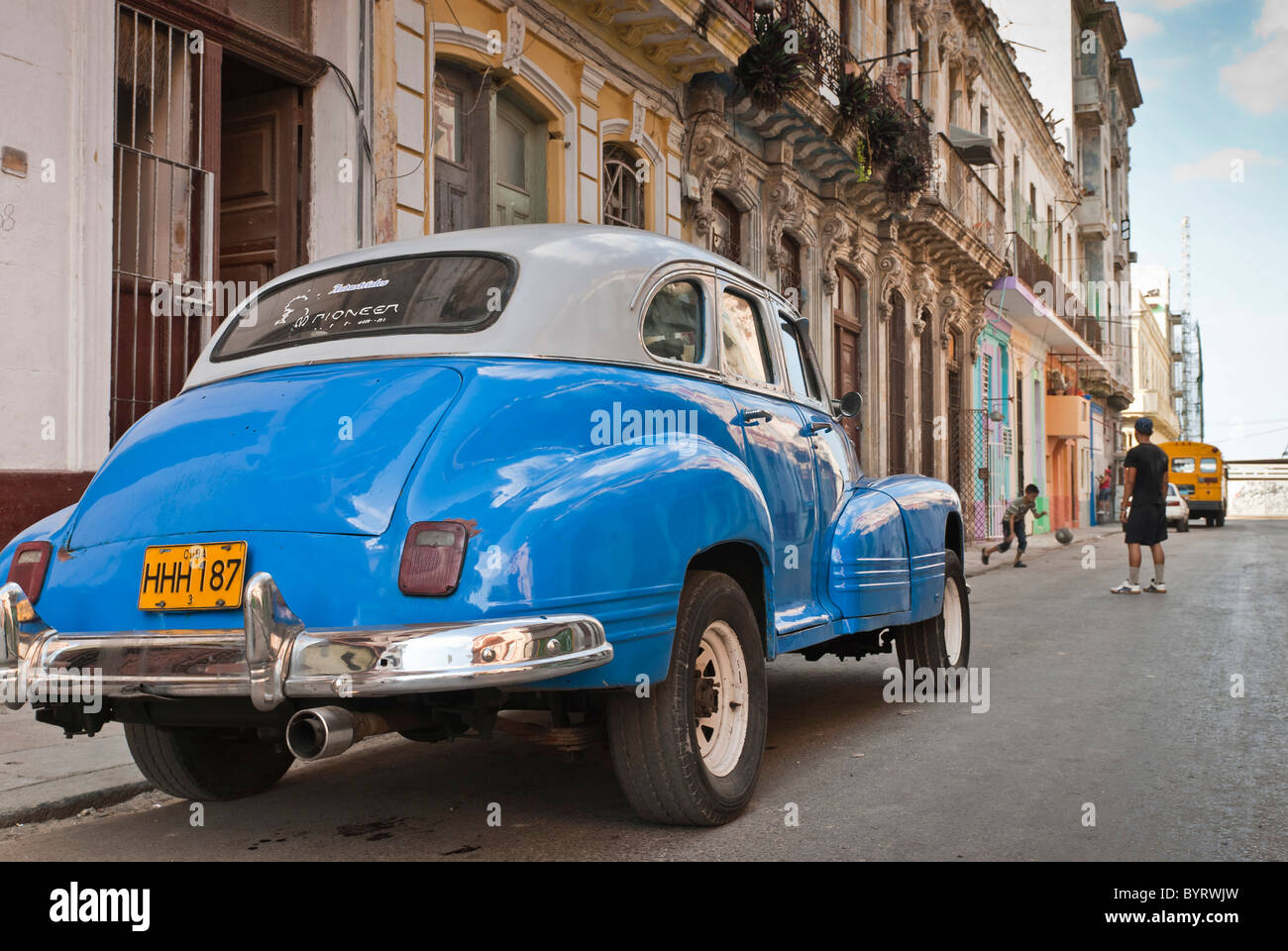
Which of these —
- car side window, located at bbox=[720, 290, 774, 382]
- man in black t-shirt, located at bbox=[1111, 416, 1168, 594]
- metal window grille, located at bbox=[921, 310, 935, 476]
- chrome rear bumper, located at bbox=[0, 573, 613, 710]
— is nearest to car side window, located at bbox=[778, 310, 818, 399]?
car side window, located at bbox=[720, 290, 774, 382]

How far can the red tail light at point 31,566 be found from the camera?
3627 millimetres

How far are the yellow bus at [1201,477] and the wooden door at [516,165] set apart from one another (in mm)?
35813

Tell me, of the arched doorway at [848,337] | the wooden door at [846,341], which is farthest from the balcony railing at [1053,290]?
the wooden door at [846,341]

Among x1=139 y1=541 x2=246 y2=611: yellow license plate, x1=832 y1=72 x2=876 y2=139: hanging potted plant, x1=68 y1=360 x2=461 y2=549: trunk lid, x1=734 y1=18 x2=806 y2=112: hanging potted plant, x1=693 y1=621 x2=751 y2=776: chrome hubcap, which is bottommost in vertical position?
x1=693 y1=621 x2=751 y2=776: chrome hubcap

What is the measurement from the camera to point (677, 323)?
4.55 m

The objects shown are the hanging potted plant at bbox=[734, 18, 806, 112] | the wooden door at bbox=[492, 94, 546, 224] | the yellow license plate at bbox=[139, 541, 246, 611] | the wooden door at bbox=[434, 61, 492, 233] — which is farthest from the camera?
the hanging potted plant at bbox=[734, 18, 806, 112]

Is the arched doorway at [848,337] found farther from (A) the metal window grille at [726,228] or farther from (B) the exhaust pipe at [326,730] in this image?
(B) the exhaust pipe at [326,730]

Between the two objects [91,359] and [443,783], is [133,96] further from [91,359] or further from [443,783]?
[443,783]

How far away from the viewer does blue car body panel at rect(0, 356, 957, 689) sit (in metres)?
3.20

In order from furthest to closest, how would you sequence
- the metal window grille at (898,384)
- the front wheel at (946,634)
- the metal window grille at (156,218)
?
the metal window grille at (898,384), the metal window grille at (156,218), the front wheel at (946,634)

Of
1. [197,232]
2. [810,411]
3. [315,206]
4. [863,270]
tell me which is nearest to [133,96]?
[197,232]

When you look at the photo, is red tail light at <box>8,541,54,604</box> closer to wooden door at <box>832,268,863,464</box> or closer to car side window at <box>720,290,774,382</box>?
car side window at <box>720,290,774,382</box>

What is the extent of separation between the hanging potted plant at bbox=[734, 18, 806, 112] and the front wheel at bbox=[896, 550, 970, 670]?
366 inches
